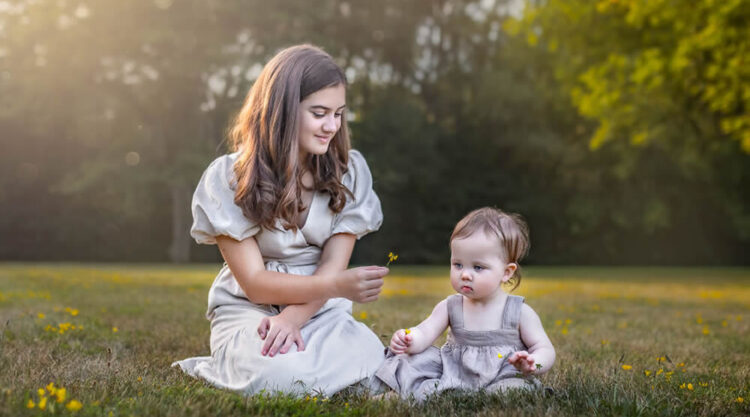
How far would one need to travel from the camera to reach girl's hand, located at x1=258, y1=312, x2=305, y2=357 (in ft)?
10.8

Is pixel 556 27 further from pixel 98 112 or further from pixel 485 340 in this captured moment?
pixel 485 340

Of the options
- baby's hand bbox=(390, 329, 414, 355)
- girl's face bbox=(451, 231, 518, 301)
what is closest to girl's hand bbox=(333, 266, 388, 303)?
baby's hand bbox=(390, 329, 414, 355)

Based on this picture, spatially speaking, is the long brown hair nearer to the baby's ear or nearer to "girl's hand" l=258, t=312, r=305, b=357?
"girl's hand" l=258, t=312, r=305, b=357

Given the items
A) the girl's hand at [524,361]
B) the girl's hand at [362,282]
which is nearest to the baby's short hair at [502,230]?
the girl's hand at [524,361]

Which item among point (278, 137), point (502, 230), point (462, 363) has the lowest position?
point (462, 363)

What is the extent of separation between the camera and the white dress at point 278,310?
324 centimetres

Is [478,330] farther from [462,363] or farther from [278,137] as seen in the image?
→ [278,137]

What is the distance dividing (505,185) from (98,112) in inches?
540

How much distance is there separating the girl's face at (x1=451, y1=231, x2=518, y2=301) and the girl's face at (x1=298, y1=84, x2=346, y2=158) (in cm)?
84

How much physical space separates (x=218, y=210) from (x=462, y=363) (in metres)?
1.33

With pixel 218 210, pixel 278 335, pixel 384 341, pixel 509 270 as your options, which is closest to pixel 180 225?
pixel 384 341

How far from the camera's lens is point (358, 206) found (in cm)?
378

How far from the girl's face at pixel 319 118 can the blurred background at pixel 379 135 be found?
686 inches

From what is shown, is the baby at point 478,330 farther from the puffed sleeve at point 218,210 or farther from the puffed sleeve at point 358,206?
the puffed sleeve at point 218,210
